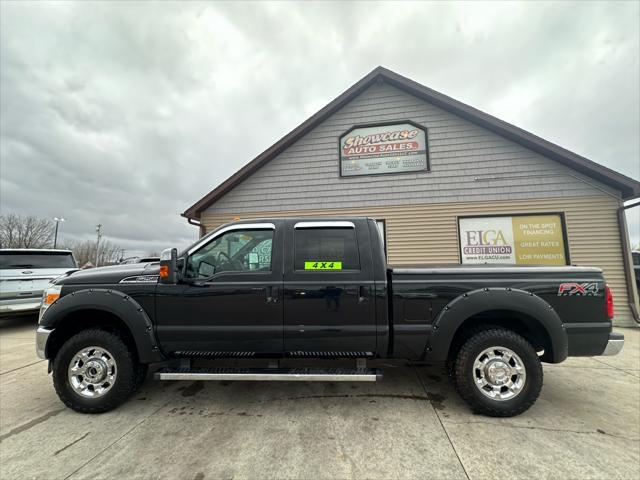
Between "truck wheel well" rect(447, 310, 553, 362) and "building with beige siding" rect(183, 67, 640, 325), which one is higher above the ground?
"building with beige siding" rect(183, 67, 640, 325)

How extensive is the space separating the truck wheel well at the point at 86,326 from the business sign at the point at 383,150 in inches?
257

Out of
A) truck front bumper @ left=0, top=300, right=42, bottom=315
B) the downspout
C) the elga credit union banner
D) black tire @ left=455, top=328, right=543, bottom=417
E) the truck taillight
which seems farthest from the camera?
the elga credit union banner

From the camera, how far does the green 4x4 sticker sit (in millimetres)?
2883

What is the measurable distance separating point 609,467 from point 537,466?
0.55 metres

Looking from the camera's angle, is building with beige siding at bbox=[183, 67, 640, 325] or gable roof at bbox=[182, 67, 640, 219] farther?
building with beige siding at bbox=[183, 67, 640, 325]

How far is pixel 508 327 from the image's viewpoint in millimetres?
2967

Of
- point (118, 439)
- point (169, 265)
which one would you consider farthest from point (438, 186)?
point (118, 439)

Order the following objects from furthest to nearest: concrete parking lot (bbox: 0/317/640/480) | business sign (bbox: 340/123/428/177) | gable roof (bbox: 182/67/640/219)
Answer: business sign (bbox: 340/123/428/177), gable roof (bbox: 182/67/640/219), concrete parking lot (bbox: 0/317/640/480)

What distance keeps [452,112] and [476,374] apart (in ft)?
24.4

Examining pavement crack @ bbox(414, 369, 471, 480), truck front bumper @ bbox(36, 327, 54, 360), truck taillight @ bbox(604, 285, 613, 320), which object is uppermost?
truck taillight @ bbox(604, 285, 613, 320)

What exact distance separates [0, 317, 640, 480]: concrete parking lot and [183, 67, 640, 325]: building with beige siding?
396 cm

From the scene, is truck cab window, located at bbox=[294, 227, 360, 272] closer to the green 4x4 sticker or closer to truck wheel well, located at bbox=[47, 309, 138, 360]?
the green 4x4 sticker

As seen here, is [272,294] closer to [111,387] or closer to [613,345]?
[111,387]

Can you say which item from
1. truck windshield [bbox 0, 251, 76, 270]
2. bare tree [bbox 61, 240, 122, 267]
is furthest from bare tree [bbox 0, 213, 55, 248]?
truck windshield [bbox 0, 251, 76, 270]
